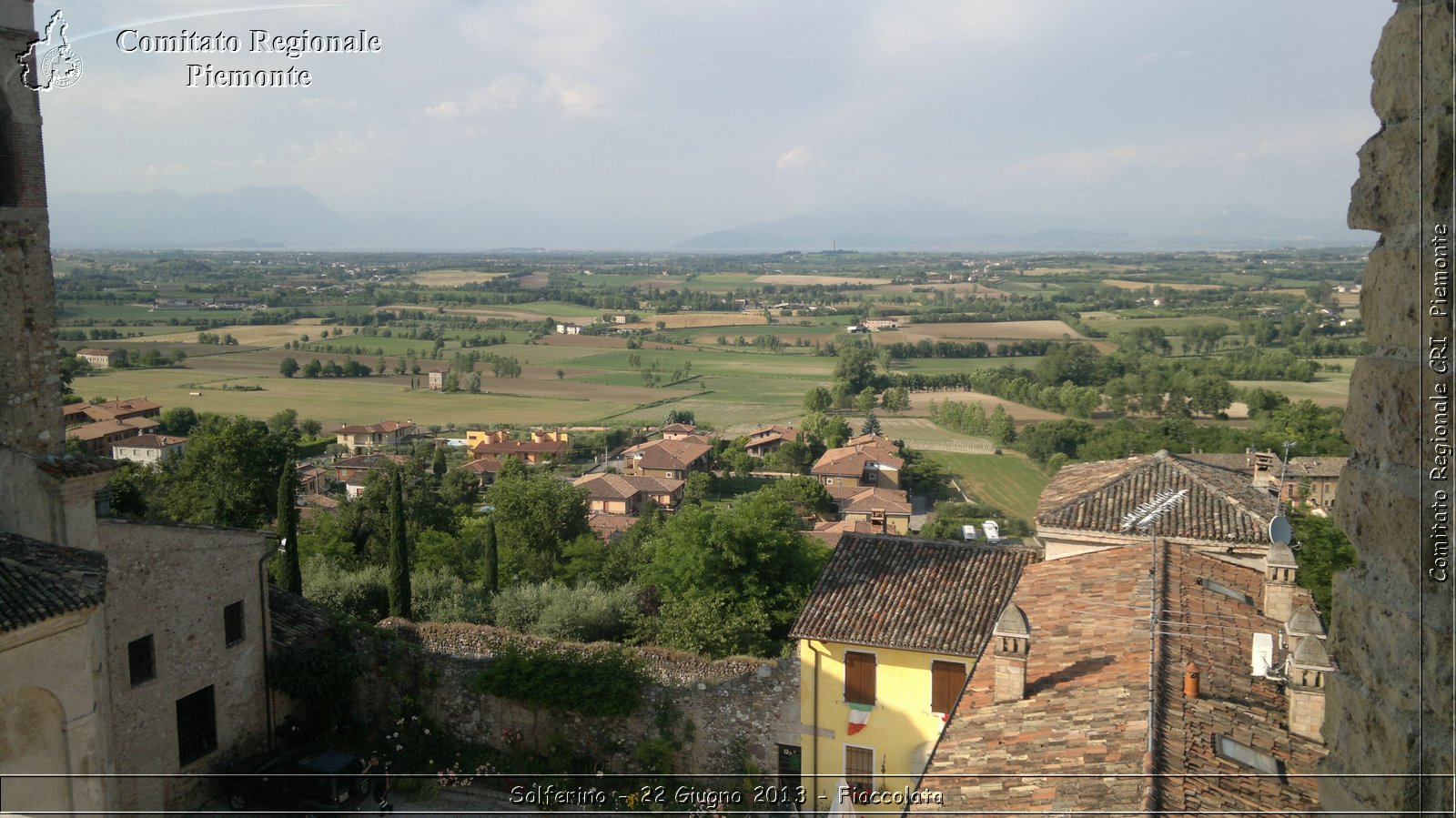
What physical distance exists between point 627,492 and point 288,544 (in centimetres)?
2447

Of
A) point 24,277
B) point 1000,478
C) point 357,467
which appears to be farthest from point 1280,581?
point 357,467

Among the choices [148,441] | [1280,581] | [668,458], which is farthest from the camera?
[668,458]

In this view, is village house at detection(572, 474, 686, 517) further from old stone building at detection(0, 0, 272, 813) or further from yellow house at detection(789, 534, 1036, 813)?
yellow house at detection(789, 534, 1036, 813)

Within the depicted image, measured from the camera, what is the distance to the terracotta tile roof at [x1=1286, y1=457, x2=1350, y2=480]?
3266 centimetres

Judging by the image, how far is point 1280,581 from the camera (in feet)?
33.1

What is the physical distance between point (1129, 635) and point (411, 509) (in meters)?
26.4

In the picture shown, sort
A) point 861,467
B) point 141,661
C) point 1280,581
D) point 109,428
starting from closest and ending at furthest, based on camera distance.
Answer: point 1280,581 → point 141,661 → point 109,428 → point 861,467

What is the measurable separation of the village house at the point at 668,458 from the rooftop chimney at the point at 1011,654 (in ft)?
127

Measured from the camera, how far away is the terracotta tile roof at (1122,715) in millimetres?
5957

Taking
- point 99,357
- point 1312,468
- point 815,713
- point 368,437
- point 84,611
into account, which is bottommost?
point 368,437

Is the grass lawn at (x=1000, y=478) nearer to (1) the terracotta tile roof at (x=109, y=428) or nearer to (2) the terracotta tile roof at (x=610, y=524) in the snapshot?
(2) the terracotta tile roof at (x=610, y=524)

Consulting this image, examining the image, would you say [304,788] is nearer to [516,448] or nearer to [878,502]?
[878,502]

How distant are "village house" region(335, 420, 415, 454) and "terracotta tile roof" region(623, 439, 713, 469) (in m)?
14.3

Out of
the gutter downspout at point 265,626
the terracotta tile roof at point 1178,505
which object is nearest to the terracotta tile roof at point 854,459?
the terracotta tile roof at point 1178,505
